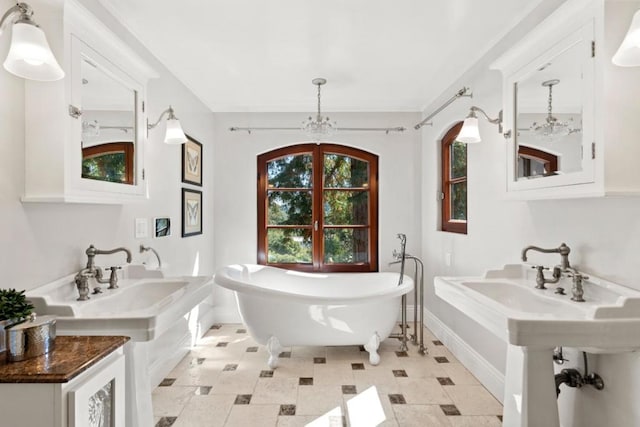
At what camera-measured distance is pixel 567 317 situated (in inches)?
57.9

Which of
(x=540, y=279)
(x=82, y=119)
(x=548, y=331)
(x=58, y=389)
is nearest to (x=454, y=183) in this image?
(x=540, y=279)

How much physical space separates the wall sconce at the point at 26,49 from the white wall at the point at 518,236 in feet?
6.79

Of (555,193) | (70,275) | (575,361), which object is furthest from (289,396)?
(555,193)

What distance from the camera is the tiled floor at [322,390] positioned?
2203 mm

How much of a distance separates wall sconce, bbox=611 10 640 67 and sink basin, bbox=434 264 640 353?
0.84m

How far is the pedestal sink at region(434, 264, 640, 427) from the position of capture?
1330 mm

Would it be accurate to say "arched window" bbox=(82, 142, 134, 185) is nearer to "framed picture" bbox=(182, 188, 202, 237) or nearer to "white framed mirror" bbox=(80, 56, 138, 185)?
"white framed mirror" bbox=(80, 56, 138, 185)

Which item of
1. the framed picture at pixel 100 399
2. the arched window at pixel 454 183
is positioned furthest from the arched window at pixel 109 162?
the arched window at pixel 454 183

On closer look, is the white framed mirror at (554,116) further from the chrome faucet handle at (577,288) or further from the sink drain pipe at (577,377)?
the sink drain pipe at (577,377)

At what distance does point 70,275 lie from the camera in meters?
1.81

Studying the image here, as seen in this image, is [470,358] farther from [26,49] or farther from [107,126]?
[26,49]

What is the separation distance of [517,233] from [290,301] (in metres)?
1.63

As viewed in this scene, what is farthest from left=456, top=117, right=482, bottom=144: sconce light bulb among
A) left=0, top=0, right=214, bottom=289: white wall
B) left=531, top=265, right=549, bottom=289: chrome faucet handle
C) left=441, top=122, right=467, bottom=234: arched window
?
left=0, top=0, right=214, bottom=289: white wall

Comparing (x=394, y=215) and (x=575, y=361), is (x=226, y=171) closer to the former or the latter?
(x=394, y=215)
